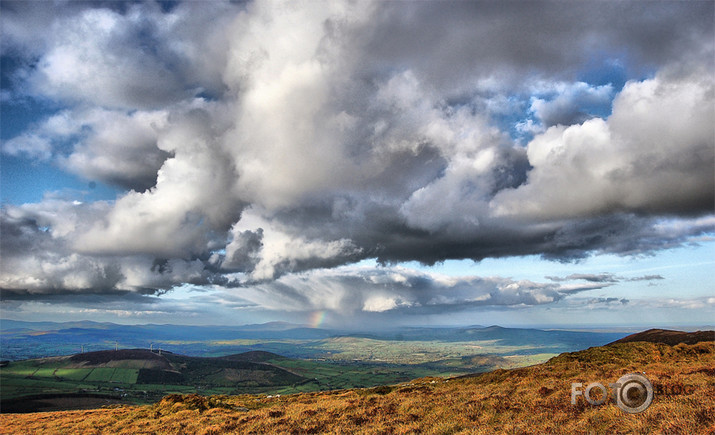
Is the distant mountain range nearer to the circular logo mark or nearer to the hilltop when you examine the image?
the circular logo mark

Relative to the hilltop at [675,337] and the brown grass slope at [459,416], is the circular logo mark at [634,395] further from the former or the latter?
the hilltop at [675,337]

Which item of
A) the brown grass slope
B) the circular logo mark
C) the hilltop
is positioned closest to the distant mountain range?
the brown grass slope

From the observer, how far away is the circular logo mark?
21.1 m

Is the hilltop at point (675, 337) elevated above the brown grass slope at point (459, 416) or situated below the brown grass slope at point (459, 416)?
below

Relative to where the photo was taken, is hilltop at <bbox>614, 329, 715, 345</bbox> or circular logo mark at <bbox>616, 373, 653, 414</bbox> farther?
hilltop at <bbox>614, 329, 715, 345</bbox>

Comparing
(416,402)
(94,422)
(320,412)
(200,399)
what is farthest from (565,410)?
(94,422)

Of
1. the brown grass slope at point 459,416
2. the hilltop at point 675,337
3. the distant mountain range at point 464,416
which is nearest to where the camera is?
the brown grass slope at point 459,416

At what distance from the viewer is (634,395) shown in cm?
2397

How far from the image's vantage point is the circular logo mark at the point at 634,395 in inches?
830

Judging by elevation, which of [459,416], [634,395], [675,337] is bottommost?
[675,337]

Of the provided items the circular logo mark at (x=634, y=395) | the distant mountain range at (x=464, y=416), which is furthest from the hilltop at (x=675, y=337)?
the circular logo mark at (x=634, y=395)

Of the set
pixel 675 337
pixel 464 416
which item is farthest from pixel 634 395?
pixel 675 337

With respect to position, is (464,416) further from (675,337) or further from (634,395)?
(675,337)

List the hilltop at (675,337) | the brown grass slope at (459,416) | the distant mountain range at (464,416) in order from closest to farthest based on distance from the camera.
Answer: the brown grass slope at (459,416), the distant mountain range at (464,416), the hilltop at (675,337)
